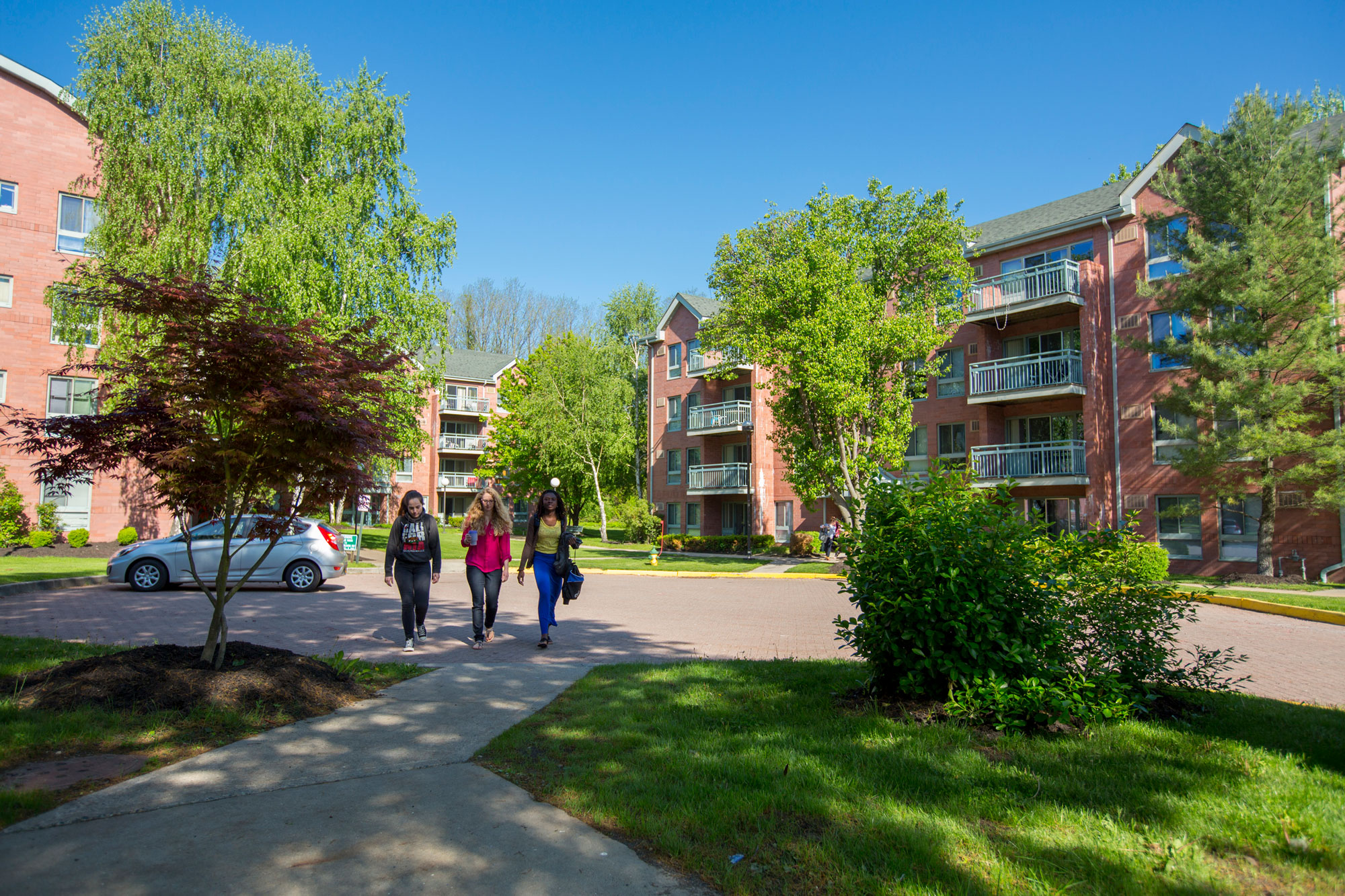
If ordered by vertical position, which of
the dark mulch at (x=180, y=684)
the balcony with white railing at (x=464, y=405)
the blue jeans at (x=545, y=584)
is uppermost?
the balcony with white railing at (x=464, y=405)

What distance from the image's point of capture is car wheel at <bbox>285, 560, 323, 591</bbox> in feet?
53.4

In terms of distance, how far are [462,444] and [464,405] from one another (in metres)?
2.92

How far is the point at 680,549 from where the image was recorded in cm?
3694

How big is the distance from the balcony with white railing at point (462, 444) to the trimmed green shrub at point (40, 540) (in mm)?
33495

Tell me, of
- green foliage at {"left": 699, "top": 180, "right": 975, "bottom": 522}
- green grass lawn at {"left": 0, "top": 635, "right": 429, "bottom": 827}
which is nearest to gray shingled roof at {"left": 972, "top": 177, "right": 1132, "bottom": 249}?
green foliage at {"left": 699, "top": 180, "right": 975, "bottom": 522}

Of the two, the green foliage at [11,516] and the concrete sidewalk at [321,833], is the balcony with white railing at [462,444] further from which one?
the concrete sidewalk at [321,833]

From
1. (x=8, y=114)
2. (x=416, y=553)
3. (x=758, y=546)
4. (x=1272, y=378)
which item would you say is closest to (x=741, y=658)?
(x=416, y=553)

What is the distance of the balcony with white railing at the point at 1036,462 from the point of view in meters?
25.7

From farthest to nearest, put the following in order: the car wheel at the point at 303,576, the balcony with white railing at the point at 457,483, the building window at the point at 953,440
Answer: the balcony with white railing at the point at 457,483
the building window at the point at 953,440
the car wheel at the point at 303,576

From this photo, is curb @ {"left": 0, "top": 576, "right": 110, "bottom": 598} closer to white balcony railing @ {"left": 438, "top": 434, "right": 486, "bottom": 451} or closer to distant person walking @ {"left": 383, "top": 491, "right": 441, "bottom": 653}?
distant person walking @ {"left": 383, "top": 491, "right": 441, "bottom": 653}

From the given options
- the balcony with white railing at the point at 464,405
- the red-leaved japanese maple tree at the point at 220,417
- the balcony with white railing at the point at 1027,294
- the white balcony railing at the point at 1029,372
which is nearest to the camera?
the red-leaved japanese maple tree at the point at 220,417

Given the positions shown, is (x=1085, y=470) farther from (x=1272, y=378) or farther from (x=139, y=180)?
(x=139, y=180)

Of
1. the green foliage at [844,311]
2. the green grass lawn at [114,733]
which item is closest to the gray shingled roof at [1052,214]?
the green foliage at [844,311]

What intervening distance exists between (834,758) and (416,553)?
5.87 metres
